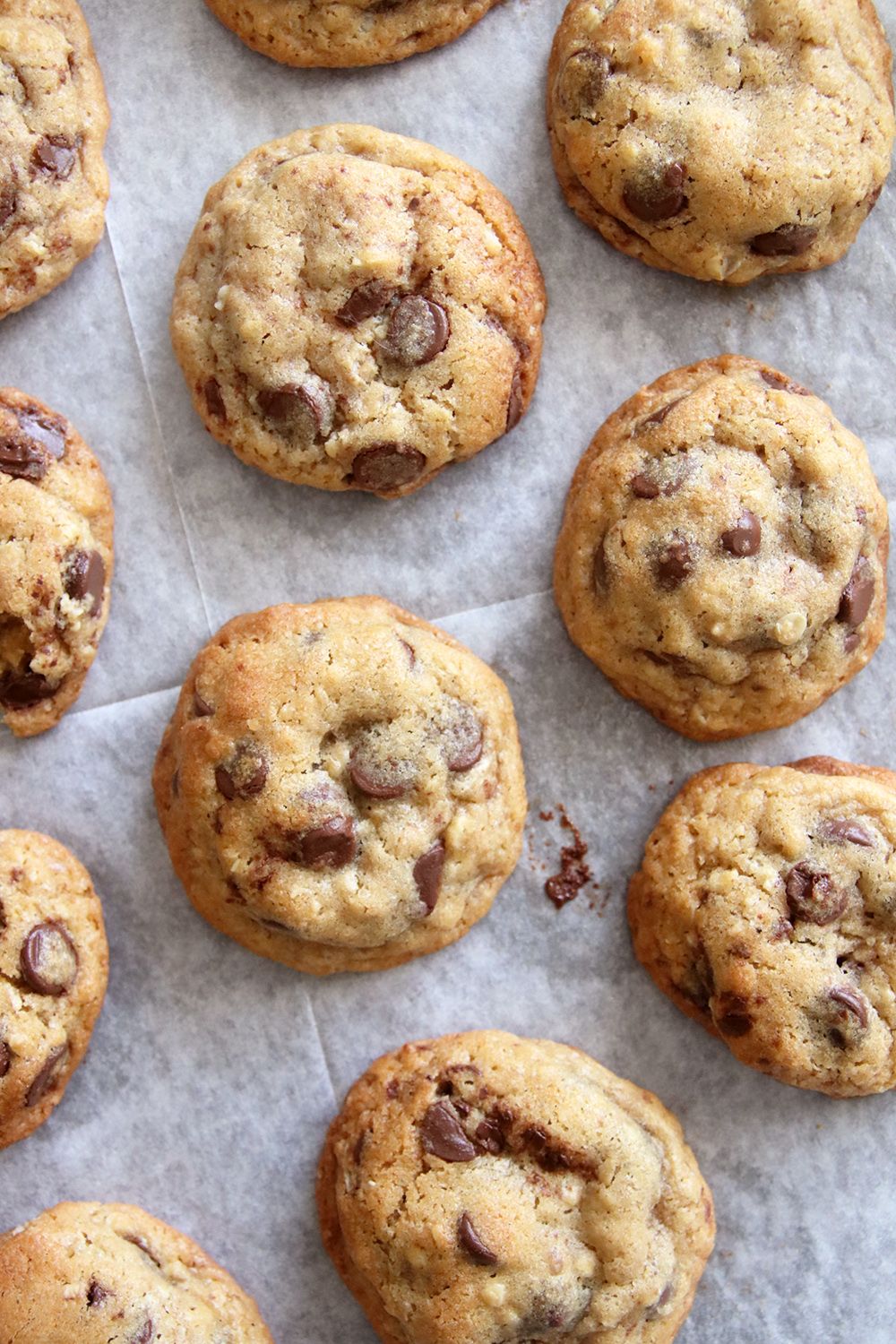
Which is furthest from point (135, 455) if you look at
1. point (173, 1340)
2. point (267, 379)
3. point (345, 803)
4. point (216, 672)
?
point (173, 1340)

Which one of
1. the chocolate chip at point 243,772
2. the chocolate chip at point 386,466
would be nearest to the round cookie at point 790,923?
the chocolate chip at point 243,772

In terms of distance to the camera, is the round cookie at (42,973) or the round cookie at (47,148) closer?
the round cookie at (42,973)

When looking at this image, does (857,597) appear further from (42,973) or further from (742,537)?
(42,973)

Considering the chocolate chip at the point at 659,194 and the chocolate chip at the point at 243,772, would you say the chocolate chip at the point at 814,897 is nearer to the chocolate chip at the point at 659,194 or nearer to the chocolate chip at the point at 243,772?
the chocolate chip at the point at 243,772

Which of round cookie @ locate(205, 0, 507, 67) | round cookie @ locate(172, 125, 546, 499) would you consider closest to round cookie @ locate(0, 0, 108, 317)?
round cookie @ locate(172, 125, 546, 499)

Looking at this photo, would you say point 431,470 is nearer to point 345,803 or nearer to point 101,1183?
point 345,803
